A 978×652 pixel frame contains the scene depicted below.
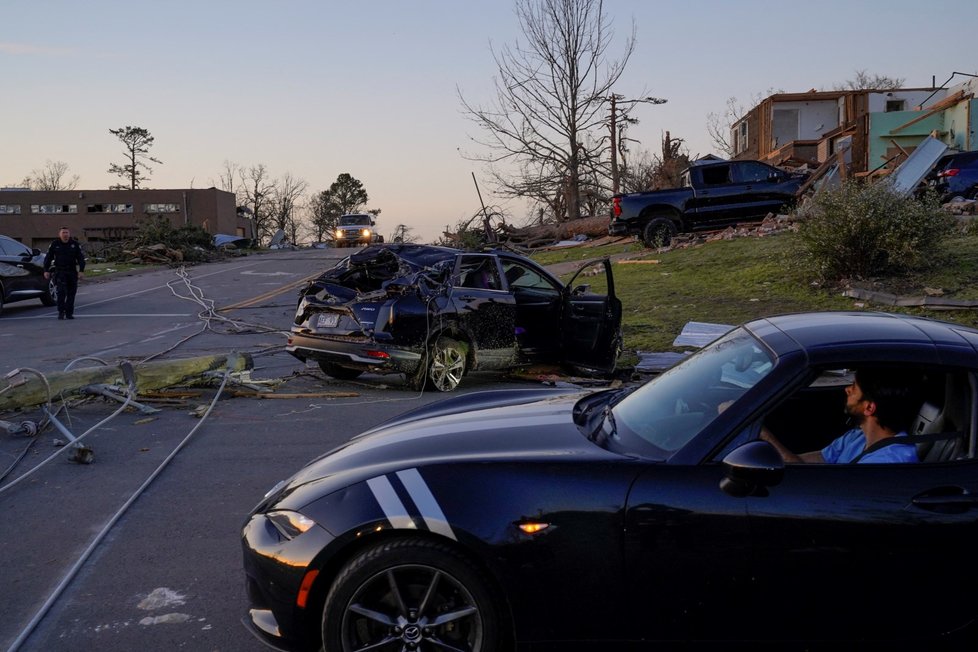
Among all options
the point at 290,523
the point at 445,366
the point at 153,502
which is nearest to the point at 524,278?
the point at 445,366

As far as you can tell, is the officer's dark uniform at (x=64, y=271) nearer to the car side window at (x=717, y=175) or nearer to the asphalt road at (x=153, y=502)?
the asphalt road at (x=153, y=502)

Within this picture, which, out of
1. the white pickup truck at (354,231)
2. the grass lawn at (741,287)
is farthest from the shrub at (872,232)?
the white pickup truck at (354,231)

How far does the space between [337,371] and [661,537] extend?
7962mm

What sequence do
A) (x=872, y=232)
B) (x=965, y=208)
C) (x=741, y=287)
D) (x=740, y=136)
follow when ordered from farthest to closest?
(x=740, y=136) < (x=965, y=208) < (x=741, y=287) < (x=872, y=232)

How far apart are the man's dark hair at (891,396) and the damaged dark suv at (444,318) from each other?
6.14 m

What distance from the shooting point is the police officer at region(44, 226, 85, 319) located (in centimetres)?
1727

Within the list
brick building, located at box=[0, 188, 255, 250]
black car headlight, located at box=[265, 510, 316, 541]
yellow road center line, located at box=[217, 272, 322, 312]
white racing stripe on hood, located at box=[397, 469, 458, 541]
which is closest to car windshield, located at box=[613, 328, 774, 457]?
white racing stripe on hood, located at box=[397, 469, 458, 541]

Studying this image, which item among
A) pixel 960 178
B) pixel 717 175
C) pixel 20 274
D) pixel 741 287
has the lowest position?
pixel 741 287

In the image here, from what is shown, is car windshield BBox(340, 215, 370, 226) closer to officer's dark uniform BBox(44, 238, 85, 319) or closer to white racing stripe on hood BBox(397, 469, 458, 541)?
officer's dark uniform BBox(44, 238, 85, 319)

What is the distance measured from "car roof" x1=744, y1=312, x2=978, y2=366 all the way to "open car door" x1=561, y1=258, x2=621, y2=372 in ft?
19.9

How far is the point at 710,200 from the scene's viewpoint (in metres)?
22.1

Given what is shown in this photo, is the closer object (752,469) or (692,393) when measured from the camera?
(752,469)

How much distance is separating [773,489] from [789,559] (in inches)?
9.7

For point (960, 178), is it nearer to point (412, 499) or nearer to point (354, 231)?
point (412, 499)
